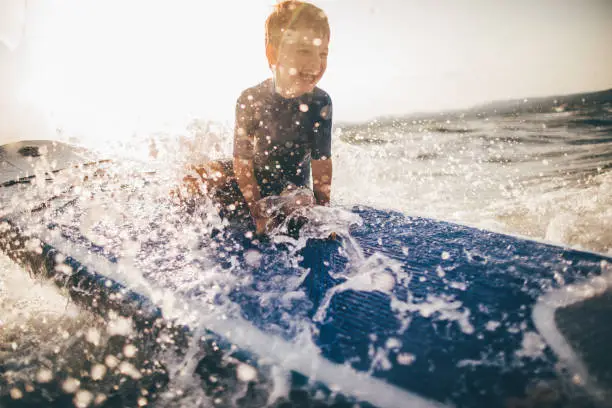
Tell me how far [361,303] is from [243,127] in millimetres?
1456

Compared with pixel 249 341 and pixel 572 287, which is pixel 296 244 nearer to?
pixel 249 341

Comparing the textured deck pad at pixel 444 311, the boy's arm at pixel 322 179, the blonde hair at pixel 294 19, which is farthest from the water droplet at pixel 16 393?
the blonde hair at pixel 294 19

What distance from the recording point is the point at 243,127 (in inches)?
82.7

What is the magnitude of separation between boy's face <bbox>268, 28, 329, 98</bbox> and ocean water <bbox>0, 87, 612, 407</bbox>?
1228 millimetres

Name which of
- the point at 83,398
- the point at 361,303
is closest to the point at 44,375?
the point at 83,398

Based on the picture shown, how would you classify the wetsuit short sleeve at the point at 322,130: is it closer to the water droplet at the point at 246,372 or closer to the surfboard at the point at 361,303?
the surfboard at the point at 361,303

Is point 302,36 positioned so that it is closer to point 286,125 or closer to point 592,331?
point 286,125

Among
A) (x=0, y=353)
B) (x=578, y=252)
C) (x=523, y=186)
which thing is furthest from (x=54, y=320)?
(x=523, y=186)

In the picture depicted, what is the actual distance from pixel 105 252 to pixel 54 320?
2.61ft

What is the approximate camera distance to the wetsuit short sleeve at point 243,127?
6.85 ft

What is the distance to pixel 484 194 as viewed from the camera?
261 inches

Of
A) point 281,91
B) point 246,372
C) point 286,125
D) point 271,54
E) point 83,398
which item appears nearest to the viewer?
point 246,372

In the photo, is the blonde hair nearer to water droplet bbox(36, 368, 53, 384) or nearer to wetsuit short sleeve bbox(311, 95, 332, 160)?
wetsuit short sleeve bbox(311, 95, 332, 160)

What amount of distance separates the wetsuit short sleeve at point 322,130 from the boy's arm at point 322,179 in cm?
5
